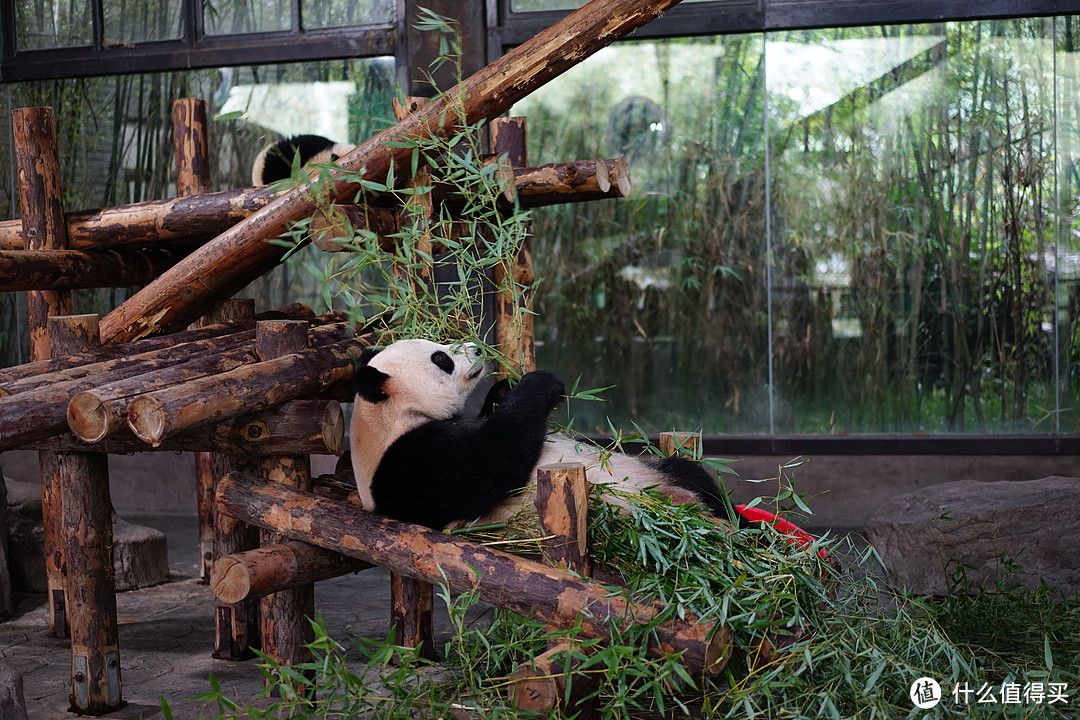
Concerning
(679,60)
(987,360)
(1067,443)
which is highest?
(679,60)

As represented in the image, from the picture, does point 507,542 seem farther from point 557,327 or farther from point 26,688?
point 557,327

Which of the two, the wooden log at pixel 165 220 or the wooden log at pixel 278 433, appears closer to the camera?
the wooden log at pixel 278 433

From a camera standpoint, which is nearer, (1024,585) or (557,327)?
(1024,585)

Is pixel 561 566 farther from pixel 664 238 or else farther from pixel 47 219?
pixel 664 238

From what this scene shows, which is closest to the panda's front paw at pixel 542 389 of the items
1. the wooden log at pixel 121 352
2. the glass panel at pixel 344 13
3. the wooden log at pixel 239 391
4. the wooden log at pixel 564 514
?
the wooden log at pixel 564 514

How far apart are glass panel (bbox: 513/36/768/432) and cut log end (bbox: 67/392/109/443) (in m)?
4.00

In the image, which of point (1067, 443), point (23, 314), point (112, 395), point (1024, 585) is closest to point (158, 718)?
point (112, 395)

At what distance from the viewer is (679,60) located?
5.84 meters

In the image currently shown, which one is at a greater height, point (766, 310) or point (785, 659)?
point (766, 310)

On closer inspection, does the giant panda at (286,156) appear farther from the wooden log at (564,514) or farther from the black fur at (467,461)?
the wooden log at (564,514)

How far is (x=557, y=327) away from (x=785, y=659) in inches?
158

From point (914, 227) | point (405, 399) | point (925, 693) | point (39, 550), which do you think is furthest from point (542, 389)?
point (914, 227)

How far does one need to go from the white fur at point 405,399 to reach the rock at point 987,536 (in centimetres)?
213

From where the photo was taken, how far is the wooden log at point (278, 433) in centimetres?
278
